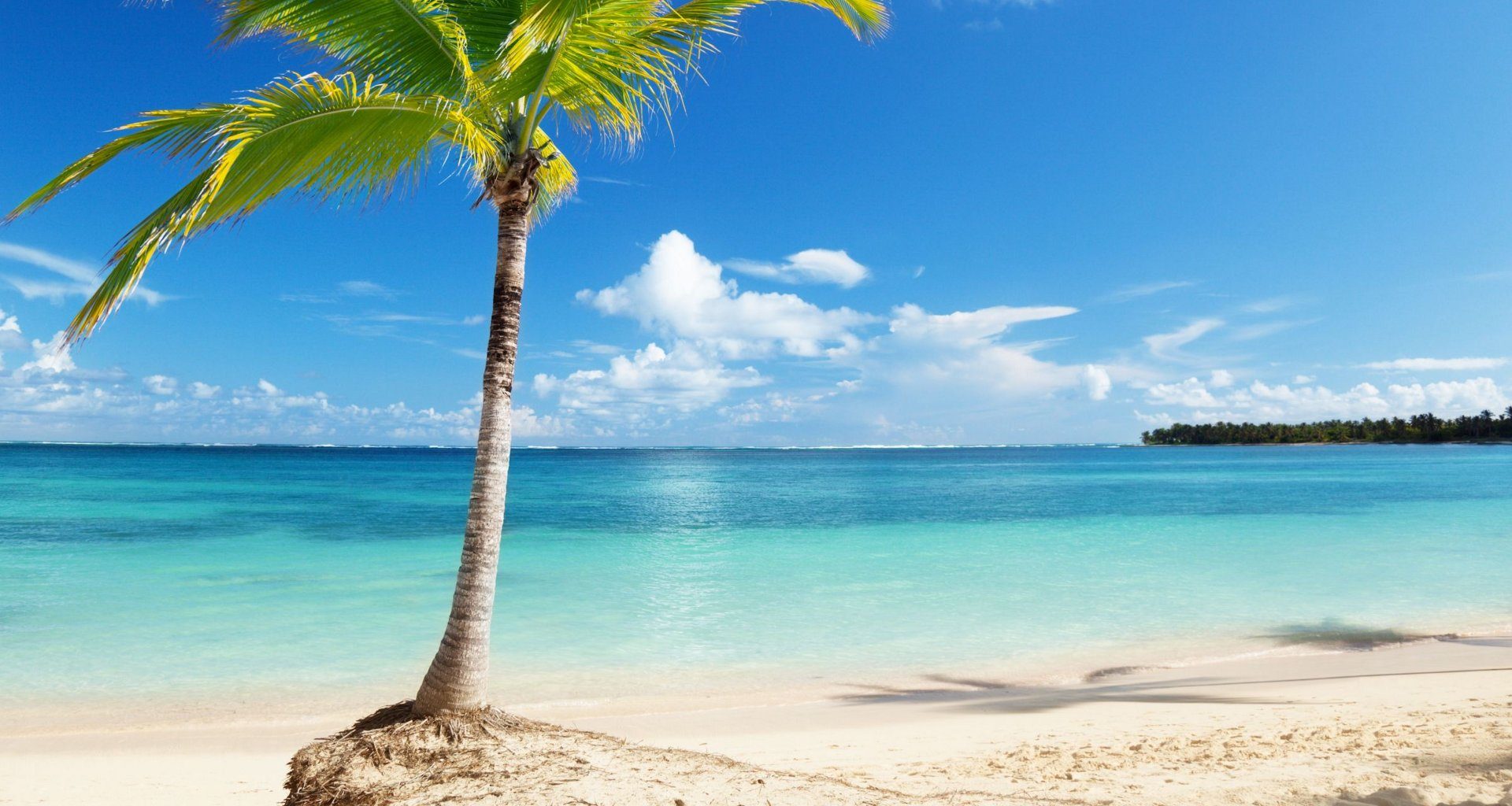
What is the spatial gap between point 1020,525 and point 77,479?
62.5 meters

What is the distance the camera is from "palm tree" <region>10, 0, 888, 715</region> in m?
4.28

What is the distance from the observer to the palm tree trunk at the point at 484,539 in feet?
15.4

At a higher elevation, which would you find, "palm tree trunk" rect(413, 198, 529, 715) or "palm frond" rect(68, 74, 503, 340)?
"palm frond" rect(68, 74, 503, 340)

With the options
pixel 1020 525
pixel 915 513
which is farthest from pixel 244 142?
pixel 915 513

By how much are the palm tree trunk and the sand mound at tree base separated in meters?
0.17

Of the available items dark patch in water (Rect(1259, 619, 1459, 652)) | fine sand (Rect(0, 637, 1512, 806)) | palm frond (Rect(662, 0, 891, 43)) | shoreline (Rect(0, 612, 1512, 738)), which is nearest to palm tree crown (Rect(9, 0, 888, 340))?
palm frond (Rect(662, 0, 891, 43))

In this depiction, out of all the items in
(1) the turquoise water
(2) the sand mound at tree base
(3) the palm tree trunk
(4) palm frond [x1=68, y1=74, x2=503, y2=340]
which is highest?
(4) palm frond [x1=68, y1=74, x2=503, y2=340]

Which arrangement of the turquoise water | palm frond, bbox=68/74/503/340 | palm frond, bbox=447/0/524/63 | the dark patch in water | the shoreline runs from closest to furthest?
1. palm frond, bbox=68/74/503/340
2. palm frond, bbox=447/0/524/63
3. the shoreline
4. the turquoise water
5. the dark patch in water

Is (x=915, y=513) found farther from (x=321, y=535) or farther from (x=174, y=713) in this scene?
(x=174, y=713)

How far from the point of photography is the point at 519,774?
13.4 ft

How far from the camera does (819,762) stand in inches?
223

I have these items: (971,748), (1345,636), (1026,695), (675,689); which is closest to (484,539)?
(971,748)

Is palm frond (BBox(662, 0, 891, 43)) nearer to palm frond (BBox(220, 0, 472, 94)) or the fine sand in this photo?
palm frond (BBox(220, 0, 472, 94))

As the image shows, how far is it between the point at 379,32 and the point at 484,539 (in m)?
3.35
